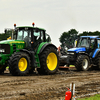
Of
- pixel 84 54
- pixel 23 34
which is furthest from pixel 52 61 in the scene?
pixel 84 54

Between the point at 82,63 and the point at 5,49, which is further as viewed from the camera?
the point at 82,63

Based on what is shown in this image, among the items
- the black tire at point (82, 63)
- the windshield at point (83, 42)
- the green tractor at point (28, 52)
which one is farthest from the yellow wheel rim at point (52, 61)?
the windshield at point (83, 42)

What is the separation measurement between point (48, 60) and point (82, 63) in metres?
2.94

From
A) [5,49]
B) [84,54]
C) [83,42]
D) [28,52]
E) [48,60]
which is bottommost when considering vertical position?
[48,60]

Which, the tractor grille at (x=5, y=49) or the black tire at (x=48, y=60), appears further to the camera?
the black tire at (x=48, y=60)

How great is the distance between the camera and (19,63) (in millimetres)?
10820

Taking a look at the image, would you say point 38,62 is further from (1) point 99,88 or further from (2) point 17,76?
(1) point 99,88

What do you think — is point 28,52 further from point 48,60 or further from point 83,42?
point 83,42

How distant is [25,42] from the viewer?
11883 millimetres

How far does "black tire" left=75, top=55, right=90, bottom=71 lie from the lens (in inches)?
571

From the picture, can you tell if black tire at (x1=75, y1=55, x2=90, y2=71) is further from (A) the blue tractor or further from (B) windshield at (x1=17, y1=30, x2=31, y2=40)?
(B) windshield at (x1=17, y1=30, x2=31, y2=40)

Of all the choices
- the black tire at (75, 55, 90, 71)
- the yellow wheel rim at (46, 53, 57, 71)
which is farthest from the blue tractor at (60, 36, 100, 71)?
the yellow wheel rim at (46, 53, 57, 71)

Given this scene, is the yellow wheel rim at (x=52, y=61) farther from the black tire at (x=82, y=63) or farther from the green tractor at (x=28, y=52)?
the black tire at (x=82, y=63)

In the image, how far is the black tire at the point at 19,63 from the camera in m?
10.4
